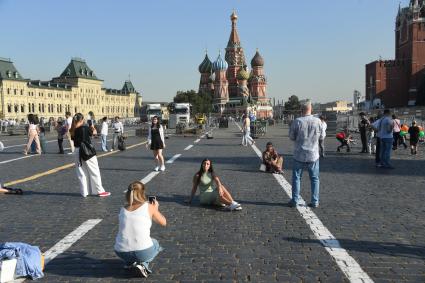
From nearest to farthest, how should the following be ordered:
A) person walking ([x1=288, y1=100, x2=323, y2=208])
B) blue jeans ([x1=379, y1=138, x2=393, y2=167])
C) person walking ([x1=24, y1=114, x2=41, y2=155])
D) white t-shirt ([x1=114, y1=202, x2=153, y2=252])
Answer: white t-shirt ([x1=114, y1=202, x2=153, y2=252]) → person walking ([x1=288, y1=100, x2=323, y2=208]) → blue jeans ([x1=379, y1=138, x2=393, y2=167]) → person walking ([x1=24, y1=114, x2=41, y2=155])

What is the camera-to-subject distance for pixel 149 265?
5.01 metres

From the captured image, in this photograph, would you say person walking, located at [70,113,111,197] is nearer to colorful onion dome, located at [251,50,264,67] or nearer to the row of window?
the row of window

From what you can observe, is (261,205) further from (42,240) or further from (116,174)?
(116,174)

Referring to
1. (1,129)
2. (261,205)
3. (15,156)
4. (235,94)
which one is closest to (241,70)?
(235,94)

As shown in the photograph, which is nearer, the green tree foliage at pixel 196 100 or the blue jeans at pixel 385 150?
the blue jeans at pixel 385 150

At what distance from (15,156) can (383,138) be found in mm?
14480

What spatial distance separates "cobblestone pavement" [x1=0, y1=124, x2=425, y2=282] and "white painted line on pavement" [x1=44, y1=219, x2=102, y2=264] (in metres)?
0.10

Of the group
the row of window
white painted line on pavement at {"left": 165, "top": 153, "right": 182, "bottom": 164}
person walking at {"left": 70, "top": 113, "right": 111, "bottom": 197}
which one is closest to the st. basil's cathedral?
the row of window

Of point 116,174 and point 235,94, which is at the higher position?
point 235,94

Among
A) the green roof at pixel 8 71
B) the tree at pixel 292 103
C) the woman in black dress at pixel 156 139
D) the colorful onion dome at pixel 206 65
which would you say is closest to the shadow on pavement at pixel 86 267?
the woman in black dress at pixel 156 139

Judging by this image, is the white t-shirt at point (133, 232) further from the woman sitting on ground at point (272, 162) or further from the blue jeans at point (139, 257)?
the woman sitting on ground at point (272, 162)

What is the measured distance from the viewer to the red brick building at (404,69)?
92.1m

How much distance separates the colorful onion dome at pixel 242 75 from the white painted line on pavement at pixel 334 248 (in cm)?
11712

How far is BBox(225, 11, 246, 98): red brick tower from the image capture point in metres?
125
